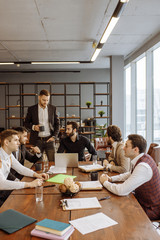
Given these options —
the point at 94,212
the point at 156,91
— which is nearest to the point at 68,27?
the point at 156,91

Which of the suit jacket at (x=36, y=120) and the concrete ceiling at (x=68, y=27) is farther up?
the concrete ceiling at (x=68, y=27)

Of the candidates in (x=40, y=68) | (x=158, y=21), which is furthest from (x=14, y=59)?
(x=158, y=21)

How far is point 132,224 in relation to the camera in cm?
148

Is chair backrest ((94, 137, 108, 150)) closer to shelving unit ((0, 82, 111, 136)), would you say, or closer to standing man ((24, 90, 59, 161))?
standing man ((24, 90, 59, 161))

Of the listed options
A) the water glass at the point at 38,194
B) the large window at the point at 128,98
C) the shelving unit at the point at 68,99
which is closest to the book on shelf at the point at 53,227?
the water glass at the point at 38,194

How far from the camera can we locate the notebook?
139 cm

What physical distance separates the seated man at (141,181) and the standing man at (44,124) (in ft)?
5.98

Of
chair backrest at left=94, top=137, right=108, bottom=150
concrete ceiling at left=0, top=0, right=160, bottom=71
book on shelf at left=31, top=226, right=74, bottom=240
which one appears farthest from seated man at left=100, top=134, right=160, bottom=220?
chair backrest at left=94, top=137, right=108, bottom=150

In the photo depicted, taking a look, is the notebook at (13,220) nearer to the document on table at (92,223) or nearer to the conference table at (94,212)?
the conference table at (94,212)

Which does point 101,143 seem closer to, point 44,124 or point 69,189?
point 44,124

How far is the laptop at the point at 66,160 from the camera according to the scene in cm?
291

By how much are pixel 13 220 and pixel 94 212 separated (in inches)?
21.1

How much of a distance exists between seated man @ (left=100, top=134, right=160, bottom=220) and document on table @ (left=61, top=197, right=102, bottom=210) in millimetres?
254

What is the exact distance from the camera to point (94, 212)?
1648 mm
